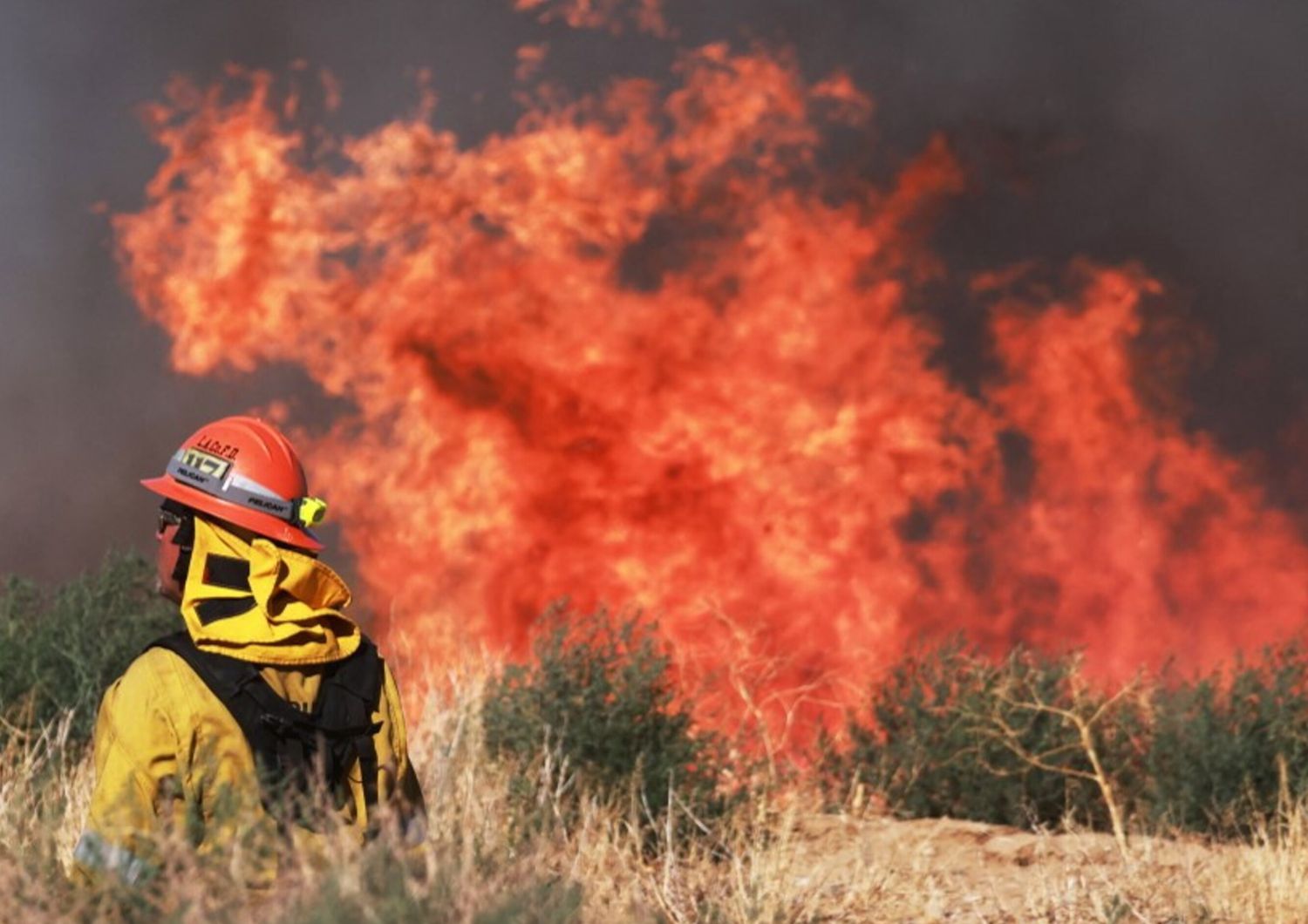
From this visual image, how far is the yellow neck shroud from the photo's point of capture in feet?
15.1

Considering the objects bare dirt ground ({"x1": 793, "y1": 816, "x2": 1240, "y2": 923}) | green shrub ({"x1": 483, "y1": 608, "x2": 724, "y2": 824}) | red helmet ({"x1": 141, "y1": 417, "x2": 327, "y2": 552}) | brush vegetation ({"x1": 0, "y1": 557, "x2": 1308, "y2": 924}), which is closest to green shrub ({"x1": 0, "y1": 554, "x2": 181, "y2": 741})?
brush vegetation ({"x1": 0, "y1": 557, "x2": 1308, "y2": 924})

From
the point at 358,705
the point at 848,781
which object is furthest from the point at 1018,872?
the point at 358,705

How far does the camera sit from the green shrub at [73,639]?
39.9 ft

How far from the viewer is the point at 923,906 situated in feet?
28.1

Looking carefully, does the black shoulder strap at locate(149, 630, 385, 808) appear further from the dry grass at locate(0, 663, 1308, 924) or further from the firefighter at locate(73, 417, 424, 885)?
the dry grass at locate(0, 663, 1308, 924)

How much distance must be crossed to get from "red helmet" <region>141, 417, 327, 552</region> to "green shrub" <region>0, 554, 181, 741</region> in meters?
7.22

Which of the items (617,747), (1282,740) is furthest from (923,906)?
(1282,740)

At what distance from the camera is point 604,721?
1146cm

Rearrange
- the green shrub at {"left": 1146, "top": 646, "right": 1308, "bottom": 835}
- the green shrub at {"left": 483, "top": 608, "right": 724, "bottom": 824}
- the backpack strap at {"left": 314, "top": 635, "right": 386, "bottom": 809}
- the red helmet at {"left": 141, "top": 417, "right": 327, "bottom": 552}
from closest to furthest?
A: the backpack strap at {"left": 314, "top": 635, "right": 386, "bottom": 809} → the red helmet at {"left": 141, "top": 417, "right": 327, "bottom": 552} → the green shrub at {"left": 483, "top": 608, "right": 724, "bottom": 824} → the green shrub at {"left": 1146, "top": 646, "right": 1308, "bottom": 835}

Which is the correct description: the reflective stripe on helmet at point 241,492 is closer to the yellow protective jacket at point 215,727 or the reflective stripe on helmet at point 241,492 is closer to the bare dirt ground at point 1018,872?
the yellow protective jacket at point 215,727

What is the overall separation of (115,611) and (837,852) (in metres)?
6.14

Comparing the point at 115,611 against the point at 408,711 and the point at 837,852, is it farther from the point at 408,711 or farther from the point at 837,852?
the point at 837,852

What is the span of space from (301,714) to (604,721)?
6952 millimetres

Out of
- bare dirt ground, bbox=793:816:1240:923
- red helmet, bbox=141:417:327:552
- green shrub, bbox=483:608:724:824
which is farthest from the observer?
green shrub, bbox=483:608:724:824
